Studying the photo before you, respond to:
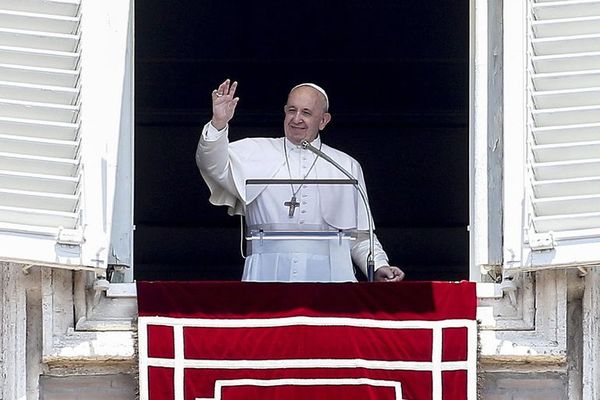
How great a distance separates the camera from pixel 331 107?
8.93 meters

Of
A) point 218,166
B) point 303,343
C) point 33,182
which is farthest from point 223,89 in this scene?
point 303,343

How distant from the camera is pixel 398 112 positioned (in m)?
8.91

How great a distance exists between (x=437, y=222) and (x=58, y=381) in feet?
11.8

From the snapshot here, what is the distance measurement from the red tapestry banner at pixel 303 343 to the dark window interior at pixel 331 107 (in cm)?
312

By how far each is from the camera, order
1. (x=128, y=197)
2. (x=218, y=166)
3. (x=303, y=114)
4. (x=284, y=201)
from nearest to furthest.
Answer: (x=128, y=197)
(x=218, y=166)
(x=284, y=201)
(x=303, y=114)

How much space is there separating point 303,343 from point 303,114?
1.15 meters

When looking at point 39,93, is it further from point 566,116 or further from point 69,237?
point 566,116

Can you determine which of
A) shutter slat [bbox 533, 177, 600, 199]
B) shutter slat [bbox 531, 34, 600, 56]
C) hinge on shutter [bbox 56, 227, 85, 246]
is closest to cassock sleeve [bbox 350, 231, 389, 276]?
shutter slat [bbox 533, 177, 600, 199]

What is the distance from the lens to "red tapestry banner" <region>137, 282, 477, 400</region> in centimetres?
548

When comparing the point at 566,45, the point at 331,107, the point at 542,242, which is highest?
the point at 331,107

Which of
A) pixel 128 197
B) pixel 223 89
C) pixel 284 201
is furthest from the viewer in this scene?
pixel 284 201

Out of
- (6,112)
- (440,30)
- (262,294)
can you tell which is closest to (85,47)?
(6,112)

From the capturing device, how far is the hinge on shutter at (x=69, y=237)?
210 inches

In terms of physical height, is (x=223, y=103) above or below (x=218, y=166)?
above
